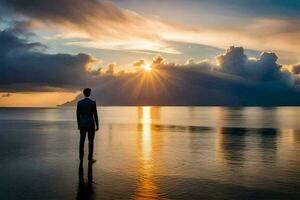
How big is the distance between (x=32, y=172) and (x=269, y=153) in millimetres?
11297

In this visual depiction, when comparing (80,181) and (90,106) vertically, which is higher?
(90,106)

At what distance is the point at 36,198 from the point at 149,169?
16.4 ft

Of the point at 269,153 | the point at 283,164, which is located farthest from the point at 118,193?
the point at 269,153

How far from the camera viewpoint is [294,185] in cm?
1041

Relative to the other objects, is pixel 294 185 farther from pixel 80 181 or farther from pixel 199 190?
pixel 80 181

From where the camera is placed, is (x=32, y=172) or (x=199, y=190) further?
(x=32, y=172)

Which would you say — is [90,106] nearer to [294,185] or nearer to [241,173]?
[241,173]

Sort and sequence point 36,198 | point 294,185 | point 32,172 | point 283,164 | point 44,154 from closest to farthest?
1. point 36,198
2. point 294,185
3. point 32,172
4. point 283,164
5. point 44,154

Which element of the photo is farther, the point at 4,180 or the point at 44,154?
the point at 44,154

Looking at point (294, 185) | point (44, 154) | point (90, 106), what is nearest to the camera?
point (294, 185)

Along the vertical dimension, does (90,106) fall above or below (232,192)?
above

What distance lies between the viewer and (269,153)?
18.5m

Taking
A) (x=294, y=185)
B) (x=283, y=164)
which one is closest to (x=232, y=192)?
(x=294, y=185)

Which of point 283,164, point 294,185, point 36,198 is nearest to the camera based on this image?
point 36,198
